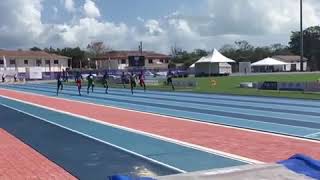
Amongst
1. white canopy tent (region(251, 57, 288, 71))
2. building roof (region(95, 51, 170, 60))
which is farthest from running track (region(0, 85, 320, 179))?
building roof (region(95, 51, 170, 60))

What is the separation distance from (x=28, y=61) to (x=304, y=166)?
102166mm

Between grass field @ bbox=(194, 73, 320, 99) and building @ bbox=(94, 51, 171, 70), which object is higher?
building @ bbox=(94, 51, 171, 70)

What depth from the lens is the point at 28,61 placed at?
105812 millimetres

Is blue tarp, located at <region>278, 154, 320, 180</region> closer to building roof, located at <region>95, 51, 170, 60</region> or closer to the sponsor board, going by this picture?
the sponsor board

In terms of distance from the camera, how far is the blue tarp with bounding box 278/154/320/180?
7.27 m

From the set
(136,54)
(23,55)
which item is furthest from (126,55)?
(23,55)

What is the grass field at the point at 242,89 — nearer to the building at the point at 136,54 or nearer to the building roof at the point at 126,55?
the building at the point at 136,54

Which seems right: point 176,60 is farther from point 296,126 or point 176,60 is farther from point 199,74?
point 296,126

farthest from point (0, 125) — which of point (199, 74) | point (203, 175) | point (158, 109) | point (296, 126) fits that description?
point (199, 74)

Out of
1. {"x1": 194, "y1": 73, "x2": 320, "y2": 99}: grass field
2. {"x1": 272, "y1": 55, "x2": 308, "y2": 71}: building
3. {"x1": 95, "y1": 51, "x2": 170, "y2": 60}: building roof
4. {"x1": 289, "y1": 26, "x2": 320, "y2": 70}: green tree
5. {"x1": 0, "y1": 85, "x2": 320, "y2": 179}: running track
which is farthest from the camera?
{"x1": 95, "y1": 51, "x2": 170, "y2": 60}: building roof

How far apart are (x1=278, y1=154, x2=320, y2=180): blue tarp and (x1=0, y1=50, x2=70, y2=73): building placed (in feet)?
313

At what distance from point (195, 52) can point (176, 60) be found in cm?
709

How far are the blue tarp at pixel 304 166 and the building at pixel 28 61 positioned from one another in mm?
95554

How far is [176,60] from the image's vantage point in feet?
434
